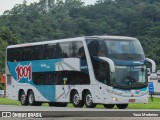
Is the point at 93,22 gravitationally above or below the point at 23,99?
above

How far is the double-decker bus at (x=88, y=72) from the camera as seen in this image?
2688 centimetres

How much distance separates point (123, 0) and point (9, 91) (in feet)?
337

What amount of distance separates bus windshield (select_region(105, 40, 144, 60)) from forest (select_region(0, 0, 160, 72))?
59460 mm

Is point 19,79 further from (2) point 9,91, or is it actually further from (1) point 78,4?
(1) point 78,4

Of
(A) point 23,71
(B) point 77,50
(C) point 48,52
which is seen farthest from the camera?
(A) point 23,71

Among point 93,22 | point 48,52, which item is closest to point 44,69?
point 48,52

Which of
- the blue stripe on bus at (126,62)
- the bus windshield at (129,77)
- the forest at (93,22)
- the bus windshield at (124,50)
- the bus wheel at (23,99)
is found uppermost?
the forest at (93,22)

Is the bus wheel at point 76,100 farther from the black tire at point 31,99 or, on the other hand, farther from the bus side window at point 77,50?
the black tire at point 31,99

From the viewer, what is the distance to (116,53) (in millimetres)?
27109

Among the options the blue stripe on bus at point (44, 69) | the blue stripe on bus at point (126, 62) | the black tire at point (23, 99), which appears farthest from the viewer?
the black tire at point (23, 99)

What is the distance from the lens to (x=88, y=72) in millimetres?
27797

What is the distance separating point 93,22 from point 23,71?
87.6 metres

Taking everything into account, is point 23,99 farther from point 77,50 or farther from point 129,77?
point 129,77

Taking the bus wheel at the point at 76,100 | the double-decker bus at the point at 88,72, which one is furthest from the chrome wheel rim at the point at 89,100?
the bus wheel at the point at 76,100
